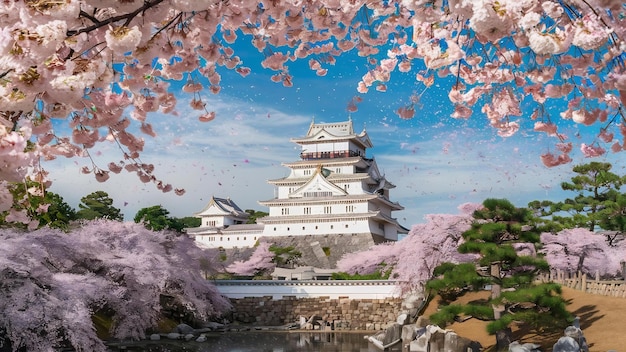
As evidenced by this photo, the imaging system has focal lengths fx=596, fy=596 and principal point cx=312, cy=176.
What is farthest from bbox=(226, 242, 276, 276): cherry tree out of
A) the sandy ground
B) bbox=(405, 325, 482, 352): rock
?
bbox=(405, 325, 482, 352): rock

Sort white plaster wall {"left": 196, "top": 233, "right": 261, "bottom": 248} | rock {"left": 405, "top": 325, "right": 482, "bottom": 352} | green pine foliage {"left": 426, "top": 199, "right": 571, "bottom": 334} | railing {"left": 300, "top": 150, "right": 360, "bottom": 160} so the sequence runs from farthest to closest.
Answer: railing {"left": 300, "top": 150, "right": 360, "bottom": 160} < white plaster wall {"left": 196, "top": 233, "right": 261, "bottom": 248} < rock {"left": 405, "top": 325, "right": 482, "bottom": 352} < green pine foliage {"left": 426, "top": 199, "right": 571, "bottom": 334}

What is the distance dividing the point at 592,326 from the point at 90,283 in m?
12.8

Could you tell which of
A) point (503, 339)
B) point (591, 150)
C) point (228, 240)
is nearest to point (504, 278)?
point (503, 339)

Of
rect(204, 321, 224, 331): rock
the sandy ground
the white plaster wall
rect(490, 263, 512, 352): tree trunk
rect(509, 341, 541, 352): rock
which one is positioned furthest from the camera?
the white plaster wall

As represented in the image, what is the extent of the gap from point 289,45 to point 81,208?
39173 mm

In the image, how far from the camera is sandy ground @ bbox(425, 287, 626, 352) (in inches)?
559

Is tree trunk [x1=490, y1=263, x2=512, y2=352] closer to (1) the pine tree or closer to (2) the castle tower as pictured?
(1) the pine tree

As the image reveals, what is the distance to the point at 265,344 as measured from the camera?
19.7m

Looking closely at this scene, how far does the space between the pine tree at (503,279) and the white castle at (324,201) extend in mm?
21522

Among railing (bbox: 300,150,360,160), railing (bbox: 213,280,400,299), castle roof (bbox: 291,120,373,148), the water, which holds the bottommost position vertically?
the water

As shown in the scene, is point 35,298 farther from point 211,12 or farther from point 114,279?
point 211,12

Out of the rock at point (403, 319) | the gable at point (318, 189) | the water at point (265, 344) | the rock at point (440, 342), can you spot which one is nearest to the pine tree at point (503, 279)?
the rock at point (440, 342)

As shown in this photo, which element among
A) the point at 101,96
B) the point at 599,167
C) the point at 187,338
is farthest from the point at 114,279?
the point at 599,167

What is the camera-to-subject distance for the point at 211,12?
13.3ft
